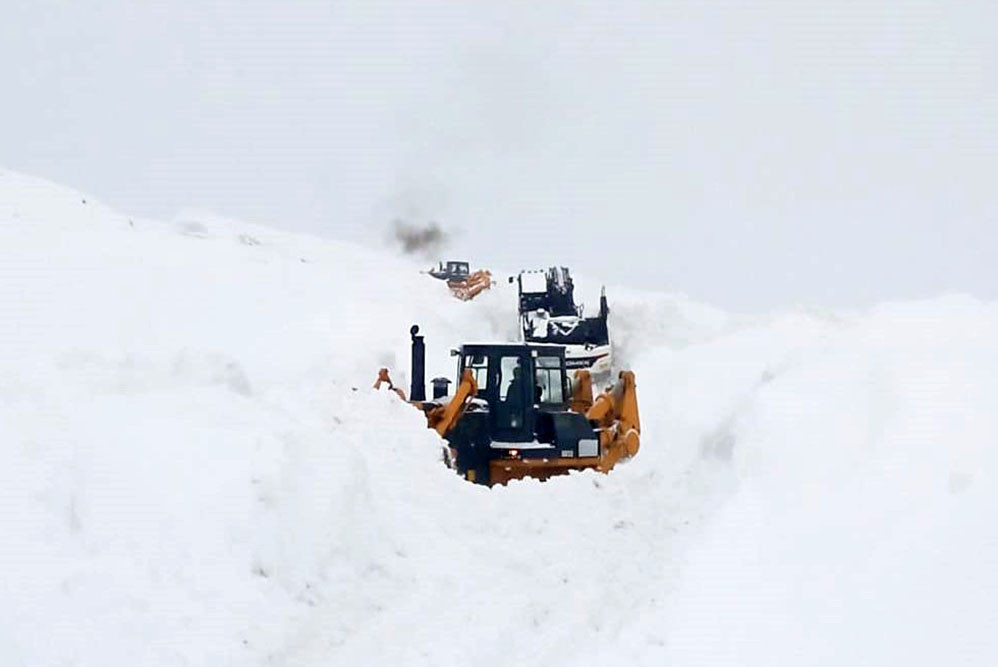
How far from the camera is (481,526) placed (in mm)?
9680

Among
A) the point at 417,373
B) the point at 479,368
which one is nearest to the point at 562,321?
the point at 417,373

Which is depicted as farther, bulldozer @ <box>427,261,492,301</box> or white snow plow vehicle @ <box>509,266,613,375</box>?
bulldozer @ <box>427,261,492,301</box>

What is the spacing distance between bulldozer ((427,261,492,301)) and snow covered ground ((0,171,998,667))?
84.8 ft

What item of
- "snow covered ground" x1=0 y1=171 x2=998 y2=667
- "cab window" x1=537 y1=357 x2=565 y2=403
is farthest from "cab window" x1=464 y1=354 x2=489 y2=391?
"snow covered ground" x1=0 y1=171 x2=998 y2=667

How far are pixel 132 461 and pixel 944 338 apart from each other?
697cm

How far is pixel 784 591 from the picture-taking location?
6688mm

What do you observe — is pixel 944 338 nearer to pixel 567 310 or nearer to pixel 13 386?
pixel 13 386

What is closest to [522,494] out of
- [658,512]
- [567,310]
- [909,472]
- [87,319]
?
[658,512]

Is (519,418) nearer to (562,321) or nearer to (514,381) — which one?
(514,381)

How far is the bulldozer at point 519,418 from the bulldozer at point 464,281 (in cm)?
2406

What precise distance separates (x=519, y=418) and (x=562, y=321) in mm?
14667

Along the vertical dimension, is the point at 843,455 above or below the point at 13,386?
below

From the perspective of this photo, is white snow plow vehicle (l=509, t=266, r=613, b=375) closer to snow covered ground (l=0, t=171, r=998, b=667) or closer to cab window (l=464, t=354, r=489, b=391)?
cab window (l=464, t=354, r=489, b=391)

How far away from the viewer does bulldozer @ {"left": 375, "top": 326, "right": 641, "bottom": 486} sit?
13000mm
